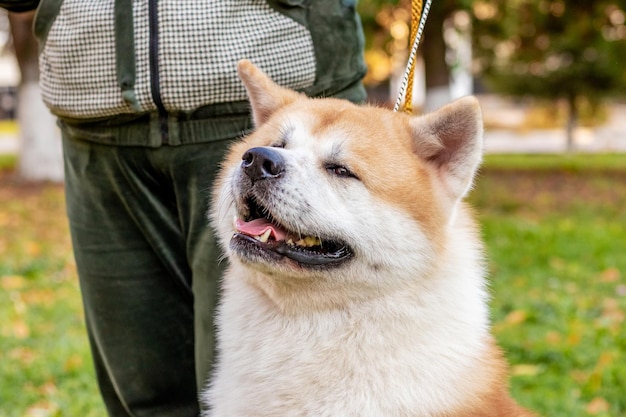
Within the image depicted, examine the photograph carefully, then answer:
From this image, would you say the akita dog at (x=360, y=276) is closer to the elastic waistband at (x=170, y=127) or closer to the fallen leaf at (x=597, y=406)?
the elastic waistband at (x=170, y=127)

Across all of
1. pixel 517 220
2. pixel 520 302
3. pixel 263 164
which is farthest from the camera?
pixel 517 220

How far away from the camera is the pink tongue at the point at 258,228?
230 centimetres

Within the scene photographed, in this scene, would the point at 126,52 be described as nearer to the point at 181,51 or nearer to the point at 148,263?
the point at 181,51

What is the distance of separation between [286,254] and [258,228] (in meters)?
0.14

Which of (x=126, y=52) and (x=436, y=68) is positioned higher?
(x=126, y=52)

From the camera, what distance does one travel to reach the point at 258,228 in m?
2.33

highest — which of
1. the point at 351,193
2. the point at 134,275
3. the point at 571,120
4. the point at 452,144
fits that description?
the point at 452,144

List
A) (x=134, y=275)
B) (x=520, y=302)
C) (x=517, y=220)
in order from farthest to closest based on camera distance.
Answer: (x=517, y=220) < (x=520, y=302) < (x=134, y=275)

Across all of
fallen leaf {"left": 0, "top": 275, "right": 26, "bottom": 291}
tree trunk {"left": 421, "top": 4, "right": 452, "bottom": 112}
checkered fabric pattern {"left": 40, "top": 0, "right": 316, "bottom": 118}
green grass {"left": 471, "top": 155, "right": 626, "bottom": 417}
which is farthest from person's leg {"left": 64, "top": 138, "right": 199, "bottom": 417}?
tree trunk {"left": 421, "top": 4, "right": 452, "bottom": 112}

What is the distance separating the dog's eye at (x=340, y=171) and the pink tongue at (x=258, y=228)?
24 centimetres

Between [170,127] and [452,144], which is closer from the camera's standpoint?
[452,144]

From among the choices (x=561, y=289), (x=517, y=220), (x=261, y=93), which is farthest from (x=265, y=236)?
(x=517, y=220)

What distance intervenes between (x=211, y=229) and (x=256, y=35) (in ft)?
2.23

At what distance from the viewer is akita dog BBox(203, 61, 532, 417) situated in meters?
2.20
